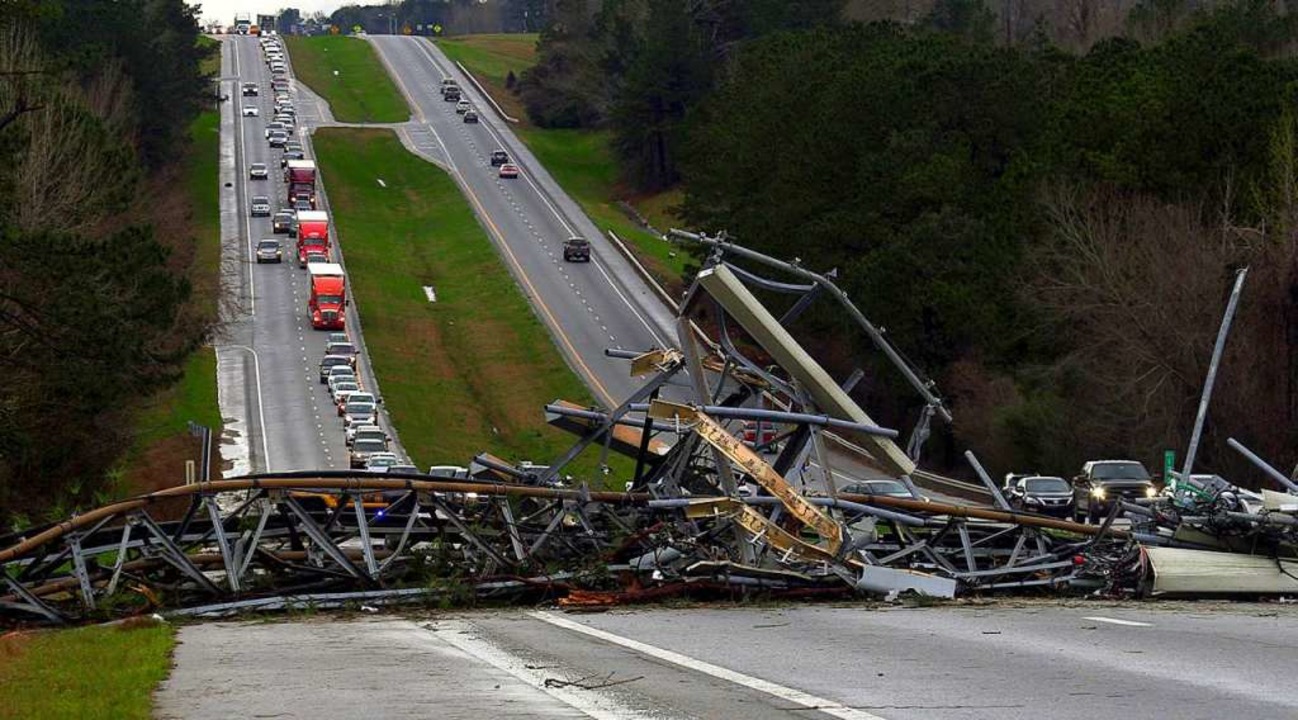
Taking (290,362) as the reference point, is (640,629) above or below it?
above

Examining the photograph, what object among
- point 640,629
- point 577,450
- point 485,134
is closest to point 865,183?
point 577,450

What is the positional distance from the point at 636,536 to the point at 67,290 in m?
24.0

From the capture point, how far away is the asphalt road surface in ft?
50.3

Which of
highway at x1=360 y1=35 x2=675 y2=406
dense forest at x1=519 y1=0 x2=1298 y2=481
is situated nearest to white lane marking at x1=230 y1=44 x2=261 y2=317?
highway at x1=360 y1=35 x2=675 y2=406

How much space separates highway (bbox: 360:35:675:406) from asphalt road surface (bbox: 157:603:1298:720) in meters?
67.5

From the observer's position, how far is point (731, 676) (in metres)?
17.2

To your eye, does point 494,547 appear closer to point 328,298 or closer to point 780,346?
point 780,346

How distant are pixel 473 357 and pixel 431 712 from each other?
282 ft

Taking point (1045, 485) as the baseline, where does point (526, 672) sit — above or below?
above

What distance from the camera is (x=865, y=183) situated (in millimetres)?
89938

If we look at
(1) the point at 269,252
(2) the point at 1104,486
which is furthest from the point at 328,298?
(2) the point at 1104,486

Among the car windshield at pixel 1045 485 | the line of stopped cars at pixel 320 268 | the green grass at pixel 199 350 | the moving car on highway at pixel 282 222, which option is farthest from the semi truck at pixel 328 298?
the car windshield at pixel 1045 485

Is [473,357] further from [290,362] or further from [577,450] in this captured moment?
[577,450]

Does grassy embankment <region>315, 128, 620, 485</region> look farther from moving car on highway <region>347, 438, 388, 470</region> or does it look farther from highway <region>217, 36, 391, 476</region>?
moving car on highway <region>347, 438, 388, 470</region>
